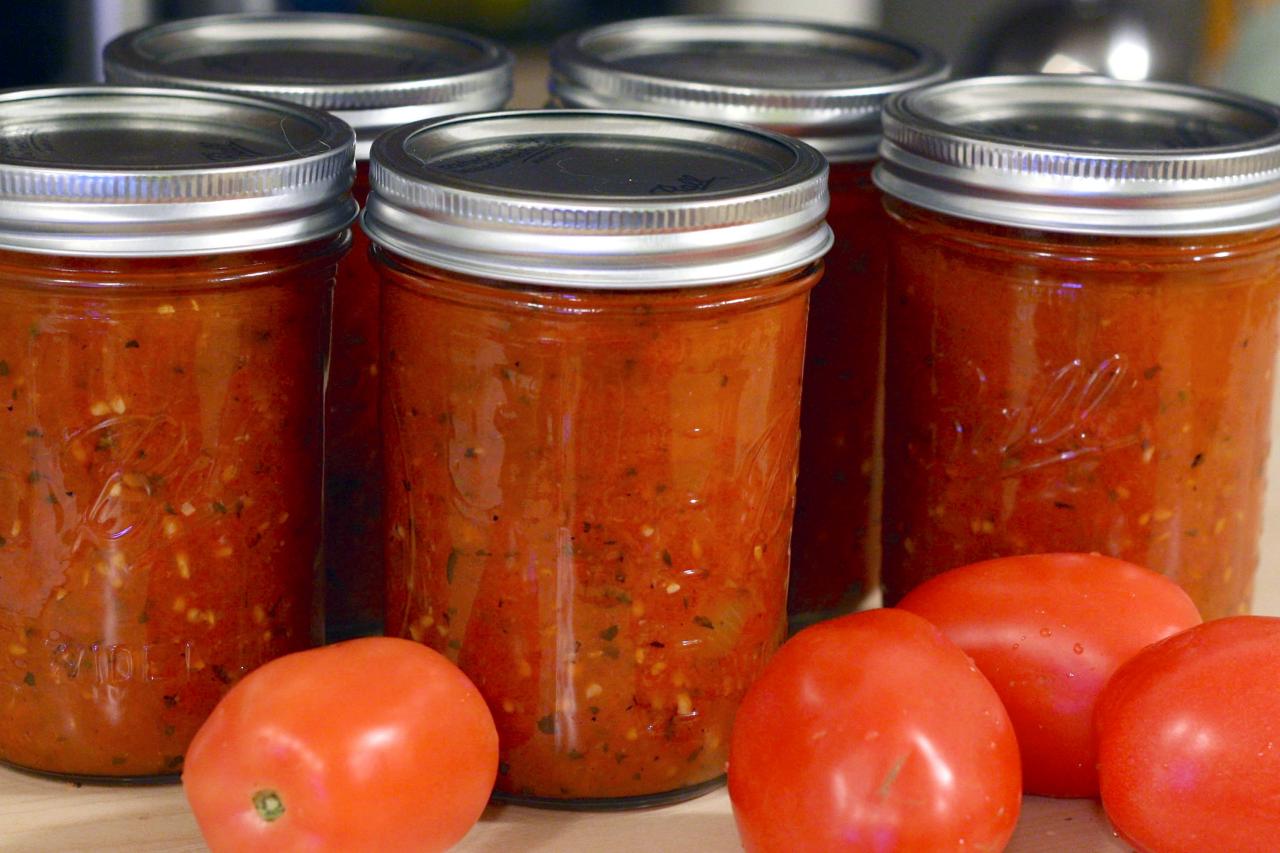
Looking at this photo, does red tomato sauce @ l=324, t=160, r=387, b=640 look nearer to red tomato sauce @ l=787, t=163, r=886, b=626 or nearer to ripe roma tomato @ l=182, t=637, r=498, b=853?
ripe roma tomato @ l=182, t=637, r=498, b=853

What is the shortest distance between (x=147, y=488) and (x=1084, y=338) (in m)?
0.59

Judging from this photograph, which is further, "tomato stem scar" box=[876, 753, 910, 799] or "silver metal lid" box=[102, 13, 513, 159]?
"silver metal lid" box=[102, 13, 513, 159]

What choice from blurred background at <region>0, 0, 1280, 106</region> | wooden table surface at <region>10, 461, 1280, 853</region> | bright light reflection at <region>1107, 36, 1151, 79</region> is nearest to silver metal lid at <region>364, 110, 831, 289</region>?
wooden table surface at <region>10, 461, 1280, 853</region>

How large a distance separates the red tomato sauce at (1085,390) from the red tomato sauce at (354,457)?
366 mm

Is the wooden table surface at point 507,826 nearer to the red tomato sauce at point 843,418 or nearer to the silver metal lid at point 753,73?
the red tomato sauce at point 843,418

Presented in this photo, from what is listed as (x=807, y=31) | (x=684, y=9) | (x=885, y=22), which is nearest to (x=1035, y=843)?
(x=807, y=31)

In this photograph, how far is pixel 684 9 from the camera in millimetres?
1951

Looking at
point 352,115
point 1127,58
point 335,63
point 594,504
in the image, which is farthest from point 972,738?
point 1127,58

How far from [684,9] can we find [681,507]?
1.16 metres

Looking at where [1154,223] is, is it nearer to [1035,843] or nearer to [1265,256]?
[1265,256]

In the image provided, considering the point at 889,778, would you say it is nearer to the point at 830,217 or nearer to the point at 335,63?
the point at 830,217

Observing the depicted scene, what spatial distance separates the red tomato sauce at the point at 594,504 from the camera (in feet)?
2.94

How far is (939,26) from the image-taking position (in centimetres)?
217

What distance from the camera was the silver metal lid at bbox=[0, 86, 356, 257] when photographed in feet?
2.84
